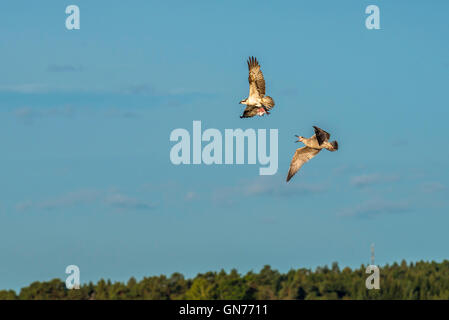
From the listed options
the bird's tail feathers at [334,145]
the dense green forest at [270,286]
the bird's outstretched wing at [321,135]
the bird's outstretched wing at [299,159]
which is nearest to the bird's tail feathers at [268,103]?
the bird's outstretched wing at [299,159]

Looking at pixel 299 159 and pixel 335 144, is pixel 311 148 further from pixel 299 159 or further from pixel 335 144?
pixel 335 144

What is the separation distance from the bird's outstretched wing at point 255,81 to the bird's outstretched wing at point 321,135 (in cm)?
498

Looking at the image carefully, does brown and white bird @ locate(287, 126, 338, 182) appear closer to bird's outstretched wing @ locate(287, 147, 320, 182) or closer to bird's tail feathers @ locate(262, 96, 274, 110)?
bird's outstretched wing @ locate(287, 147, 320, 182)

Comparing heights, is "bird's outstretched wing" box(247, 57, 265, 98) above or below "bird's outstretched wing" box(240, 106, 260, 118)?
above

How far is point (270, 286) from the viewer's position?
6781 inches

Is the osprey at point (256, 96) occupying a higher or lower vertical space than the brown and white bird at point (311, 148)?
higher

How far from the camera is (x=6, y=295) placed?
161250 mm

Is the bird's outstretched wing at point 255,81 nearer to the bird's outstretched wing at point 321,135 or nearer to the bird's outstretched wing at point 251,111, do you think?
the bird's outstretched wing at point 251,111

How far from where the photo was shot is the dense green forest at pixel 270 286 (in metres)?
158

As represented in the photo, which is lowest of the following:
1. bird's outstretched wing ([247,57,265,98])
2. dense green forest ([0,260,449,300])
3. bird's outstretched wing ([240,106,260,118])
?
dense green forest ([0,260,449,300])

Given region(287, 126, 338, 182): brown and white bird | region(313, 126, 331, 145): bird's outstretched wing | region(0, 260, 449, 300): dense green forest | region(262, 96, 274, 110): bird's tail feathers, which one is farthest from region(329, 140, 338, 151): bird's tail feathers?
region(0, 260, 449, 300): dense green forest

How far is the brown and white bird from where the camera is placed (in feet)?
185
